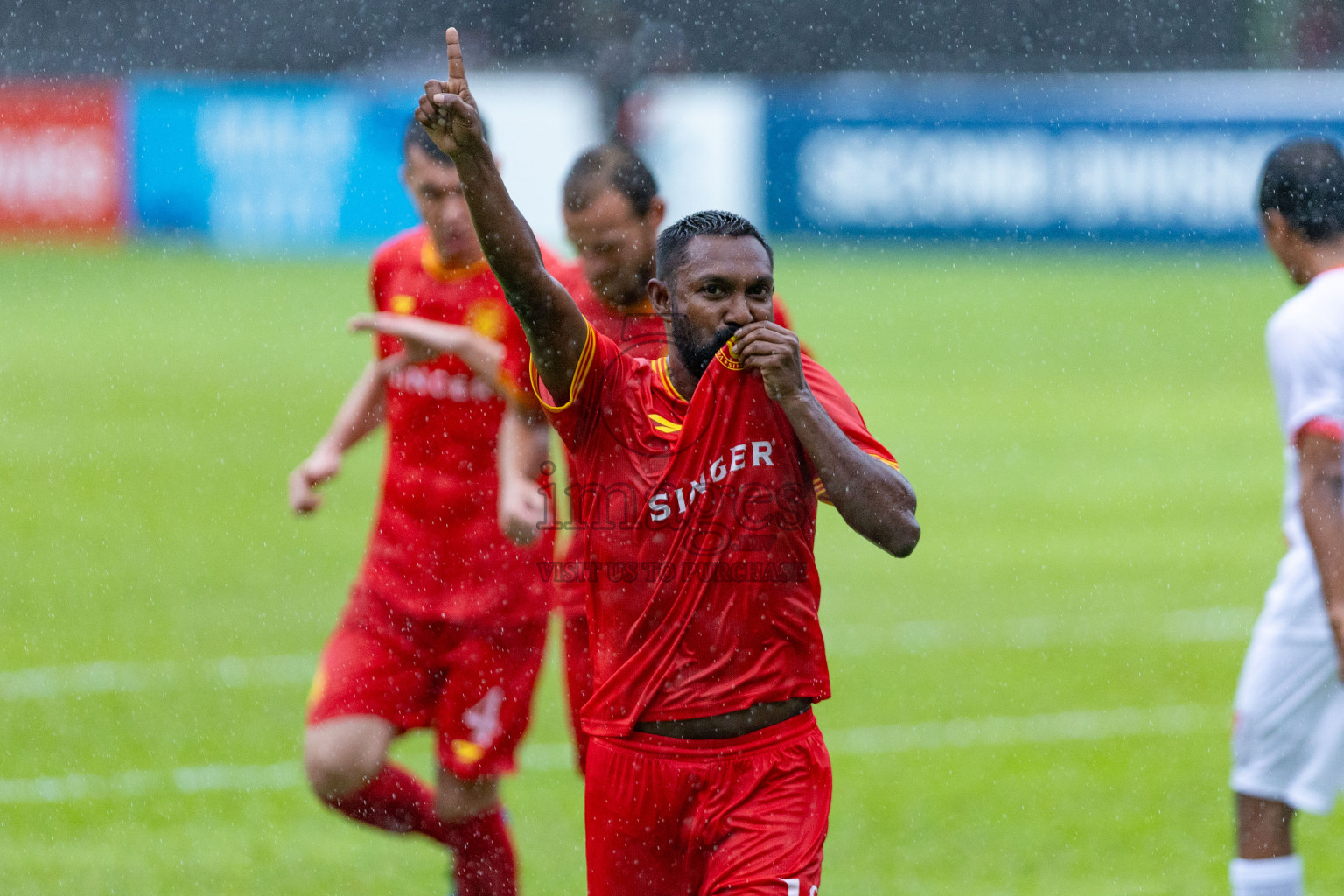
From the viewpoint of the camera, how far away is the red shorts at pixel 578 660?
180 inches

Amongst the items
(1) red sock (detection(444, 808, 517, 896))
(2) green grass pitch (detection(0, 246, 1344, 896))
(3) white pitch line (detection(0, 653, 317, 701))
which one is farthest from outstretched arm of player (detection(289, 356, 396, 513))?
(3) white pitch line (detection(0, 653, 317, 701))

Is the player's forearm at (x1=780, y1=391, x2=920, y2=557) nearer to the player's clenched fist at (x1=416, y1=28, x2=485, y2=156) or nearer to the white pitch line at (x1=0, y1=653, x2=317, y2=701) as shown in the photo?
the player's clenched fist at (x1=416, y1=28, x2=485, y2=156)

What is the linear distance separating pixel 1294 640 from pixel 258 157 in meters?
22.1

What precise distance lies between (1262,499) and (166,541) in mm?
7371

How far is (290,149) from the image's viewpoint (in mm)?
24516

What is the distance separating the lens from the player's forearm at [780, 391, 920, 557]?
308 cm

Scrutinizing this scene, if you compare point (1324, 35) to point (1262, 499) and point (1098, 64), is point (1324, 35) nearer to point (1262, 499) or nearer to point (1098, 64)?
point (1098, 64)

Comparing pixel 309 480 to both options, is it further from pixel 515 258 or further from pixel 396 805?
pixel 515 258

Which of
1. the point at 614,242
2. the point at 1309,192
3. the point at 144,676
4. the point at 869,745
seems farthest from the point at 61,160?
the point at 1309,192

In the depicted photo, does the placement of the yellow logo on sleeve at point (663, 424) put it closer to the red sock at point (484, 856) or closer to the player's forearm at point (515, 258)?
the player's forearm at point (515, 258)

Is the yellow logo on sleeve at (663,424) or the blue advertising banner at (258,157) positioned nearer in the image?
the yellow logo on sleeve at (663,424)

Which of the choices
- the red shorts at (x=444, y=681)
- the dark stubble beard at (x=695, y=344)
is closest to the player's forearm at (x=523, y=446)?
the red shorts at (x=444, y=681)

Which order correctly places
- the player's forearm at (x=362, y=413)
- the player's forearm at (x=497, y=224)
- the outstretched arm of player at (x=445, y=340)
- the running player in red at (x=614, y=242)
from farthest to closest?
the player's forearm at (x=362, y=413), the outstretched arm of player at (x=445, y=340), the running player in red at (x=614, y=242), the player's forearm at (x=497, y=224)

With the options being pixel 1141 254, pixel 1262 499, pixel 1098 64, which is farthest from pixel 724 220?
pixel 1098 64
